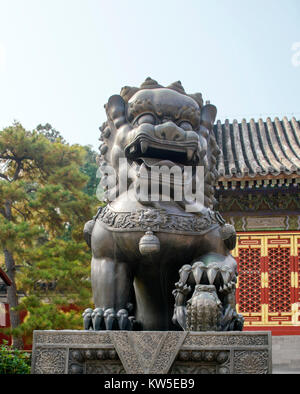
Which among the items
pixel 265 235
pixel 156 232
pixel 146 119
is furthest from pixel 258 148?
pixel 156 232

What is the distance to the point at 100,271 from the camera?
2.60 metres

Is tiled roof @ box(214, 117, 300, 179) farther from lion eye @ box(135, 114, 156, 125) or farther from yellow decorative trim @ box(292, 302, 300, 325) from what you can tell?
lion eye @ box(135, 114, 156, 125)

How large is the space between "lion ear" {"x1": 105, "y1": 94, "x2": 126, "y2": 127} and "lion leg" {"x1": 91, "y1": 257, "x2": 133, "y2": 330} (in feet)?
2.75

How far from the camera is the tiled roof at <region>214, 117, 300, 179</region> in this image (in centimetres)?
1004

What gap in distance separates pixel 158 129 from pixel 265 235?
842 centimetres

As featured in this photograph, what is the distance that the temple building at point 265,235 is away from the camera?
Answer: 33.0 ft

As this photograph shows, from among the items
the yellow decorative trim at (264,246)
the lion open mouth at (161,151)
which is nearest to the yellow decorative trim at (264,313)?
the yellow decorative trim at (264,246)

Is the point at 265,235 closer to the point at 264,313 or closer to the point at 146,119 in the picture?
the point at 264,313

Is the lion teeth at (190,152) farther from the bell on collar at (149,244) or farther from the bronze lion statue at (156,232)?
the bell on collar at (149,244)

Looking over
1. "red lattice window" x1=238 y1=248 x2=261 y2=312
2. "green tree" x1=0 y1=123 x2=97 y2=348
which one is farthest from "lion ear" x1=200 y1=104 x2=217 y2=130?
"green tree" x1=0 y1=123 x2=97 y2=348

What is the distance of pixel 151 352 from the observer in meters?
2.20

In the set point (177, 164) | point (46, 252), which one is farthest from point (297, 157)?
point (177, 164)

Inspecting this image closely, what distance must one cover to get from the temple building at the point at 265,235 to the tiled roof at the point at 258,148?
0.11 feet

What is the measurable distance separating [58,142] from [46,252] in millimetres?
3492
